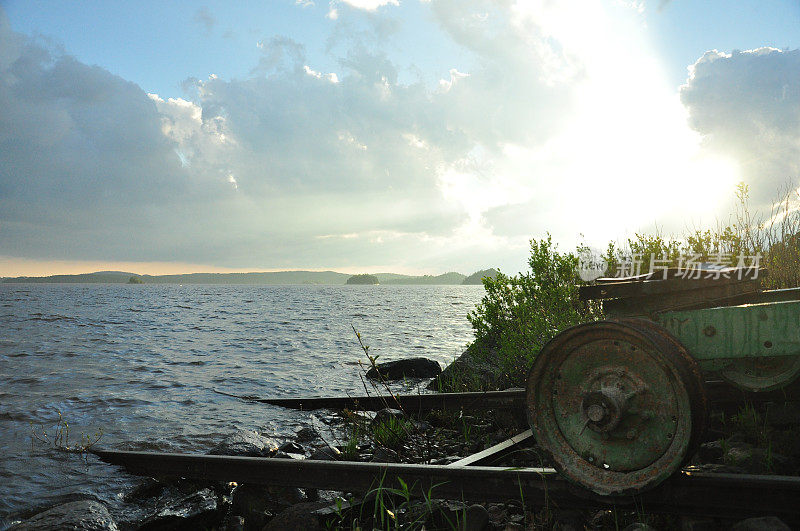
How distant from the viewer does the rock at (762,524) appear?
264 cm

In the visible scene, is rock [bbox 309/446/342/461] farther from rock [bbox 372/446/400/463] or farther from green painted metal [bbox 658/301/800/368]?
green painted metal [bbox 658/301/800/368]

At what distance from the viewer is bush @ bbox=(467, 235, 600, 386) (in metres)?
8.11

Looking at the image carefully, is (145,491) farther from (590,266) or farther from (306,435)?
(590,266)

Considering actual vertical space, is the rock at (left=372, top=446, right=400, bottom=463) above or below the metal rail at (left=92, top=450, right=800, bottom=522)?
below

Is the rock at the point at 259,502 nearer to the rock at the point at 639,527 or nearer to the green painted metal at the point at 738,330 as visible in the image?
the rock at the point at 639,527

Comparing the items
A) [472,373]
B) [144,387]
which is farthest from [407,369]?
[144,387]

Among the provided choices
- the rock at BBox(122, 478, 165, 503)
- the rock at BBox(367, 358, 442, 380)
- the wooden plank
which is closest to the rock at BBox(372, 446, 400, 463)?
the wooden plank

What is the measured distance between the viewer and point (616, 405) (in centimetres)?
310

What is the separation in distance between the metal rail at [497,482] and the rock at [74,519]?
63cm

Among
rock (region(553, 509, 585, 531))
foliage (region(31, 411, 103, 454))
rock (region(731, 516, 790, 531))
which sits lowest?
foliage (region(31, 411, 103, 454))

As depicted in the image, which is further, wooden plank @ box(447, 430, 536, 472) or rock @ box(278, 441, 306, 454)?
rock @ box(278, 441, 306, 454)

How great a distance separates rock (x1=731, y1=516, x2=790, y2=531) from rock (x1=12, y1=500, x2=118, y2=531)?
17.3ft

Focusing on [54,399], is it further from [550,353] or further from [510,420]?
[550,353]

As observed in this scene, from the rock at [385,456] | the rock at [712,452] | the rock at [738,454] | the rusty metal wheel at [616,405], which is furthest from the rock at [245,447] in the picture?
the rock at [738,454]
